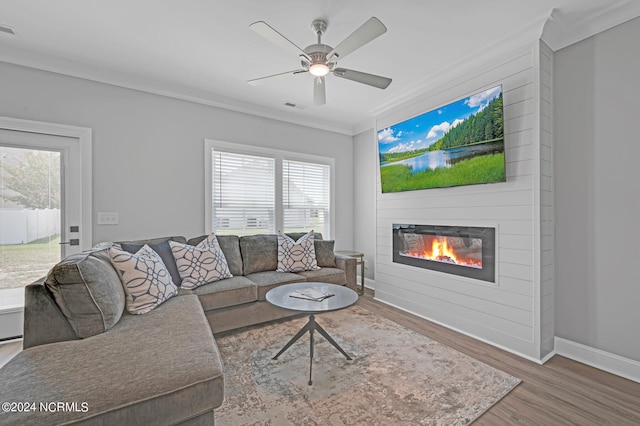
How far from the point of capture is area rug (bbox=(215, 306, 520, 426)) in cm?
170

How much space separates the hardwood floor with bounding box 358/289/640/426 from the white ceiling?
8.70 ft

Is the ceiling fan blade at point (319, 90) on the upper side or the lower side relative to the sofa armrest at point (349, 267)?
upper

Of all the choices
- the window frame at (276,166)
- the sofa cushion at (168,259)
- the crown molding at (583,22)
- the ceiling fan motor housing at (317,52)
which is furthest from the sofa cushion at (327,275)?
the crown molding at (583,22)

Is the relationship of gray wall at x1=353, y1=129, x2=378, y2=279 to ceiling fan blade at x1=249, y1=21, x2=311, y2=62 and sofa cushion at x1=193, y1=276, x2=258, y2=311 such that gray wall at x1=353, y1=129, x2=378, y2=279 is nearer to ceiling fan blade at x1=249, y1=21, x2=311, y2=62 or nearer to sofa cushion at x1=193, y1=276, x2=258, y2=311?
sofa cushion at x1=193, y1=276, x2=258, y2=311

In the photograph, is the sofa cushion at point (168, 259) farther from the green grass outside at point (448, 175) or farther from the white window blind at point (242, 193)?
the green grass outside at point (448, 175)

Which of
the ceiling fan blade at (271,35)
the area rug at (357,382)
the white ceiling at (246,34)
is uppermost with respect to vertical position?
the white ceiling at (246,34)

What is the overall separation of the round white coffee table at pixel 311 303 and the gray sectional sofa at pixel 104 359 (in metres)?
0.59

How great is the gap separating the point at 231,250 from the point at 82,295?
1.78 meters

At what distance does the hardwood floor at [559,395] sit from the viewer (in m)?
1.68

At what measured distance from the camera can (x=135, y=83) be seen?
3.23 metres

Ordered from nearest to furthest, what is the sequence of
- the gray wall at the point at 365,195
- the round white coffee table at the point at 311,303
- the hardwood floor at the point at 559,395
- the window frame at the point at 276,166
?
the hardwood floor at the point at 559,395, the round white coffee table at the point at 311,303, the window frame at the point at 276,166, the gray wall at the point at 365,195

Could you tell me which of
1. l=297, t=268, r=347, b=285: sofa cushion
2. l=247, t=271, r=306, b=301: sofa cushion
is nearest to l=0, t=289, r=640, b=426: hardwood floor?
l=297, t=268, r=347, b=285: sofa cushion

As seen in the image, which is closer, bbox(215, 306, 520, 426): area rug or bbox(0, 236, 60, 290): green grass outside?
bbox(215, 306, 520, 426): area rug

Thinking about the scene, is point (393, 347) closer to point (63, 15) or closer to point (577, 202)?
point (577, 202)
